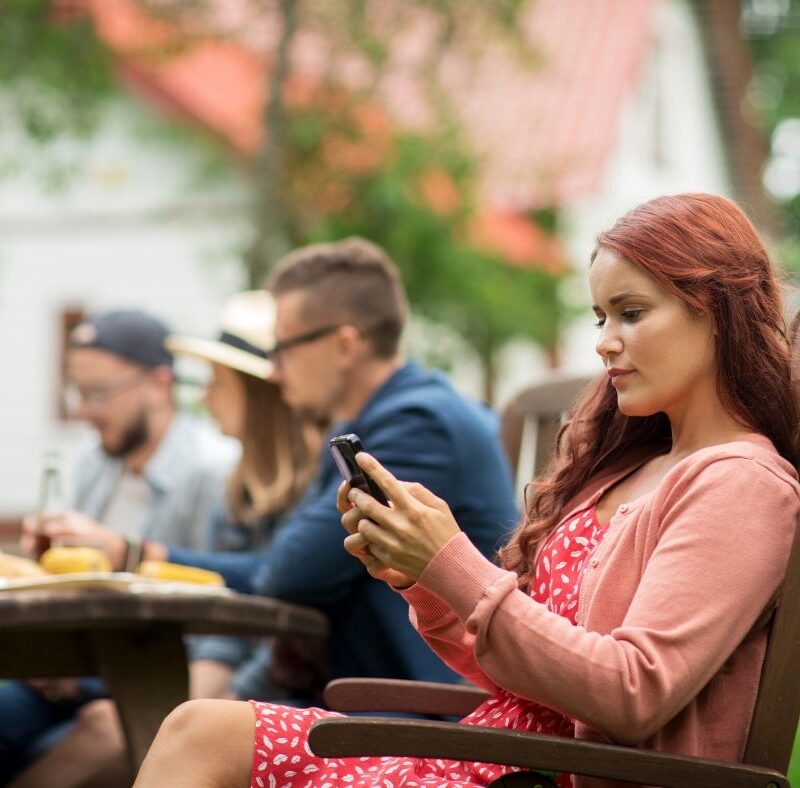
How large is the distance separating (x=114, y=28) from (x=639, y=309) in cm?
1119

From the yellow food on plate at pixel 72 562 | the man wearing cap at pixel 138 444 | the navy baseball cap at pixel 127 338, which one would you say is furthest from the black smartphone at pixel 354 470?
the navy baseball cap at pixel 127 338

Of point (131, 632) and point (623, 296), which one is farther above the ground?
point (623, 296)

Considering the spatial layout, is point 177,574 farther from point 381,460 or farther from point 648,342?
point 648,342

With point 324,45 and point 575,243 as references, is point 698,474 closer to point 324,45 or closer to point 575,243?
point 324,45

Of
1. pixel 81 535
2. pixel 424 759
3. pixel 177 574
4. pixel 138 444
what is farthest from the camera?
pixel 138 444

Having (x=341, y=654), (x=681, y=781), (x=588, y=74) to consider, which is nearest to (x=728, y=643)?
(x=681, y=781)

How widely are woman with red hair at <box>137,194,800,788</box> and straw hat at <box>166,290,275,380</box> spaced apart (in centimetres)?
248

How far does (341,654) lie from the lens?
4.08 m

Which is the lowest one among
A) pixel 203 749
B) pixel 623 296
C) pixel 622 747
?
pixel 203 749

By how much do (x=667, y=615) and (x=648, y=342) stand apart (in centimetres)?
43

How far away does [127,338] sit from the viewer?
6066 millimetres

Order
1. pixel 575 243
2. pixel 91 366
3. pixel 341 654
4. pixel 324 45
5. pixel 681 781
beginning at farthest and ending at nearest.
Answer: pixel 575 243, pixel 324 45, pixel 91 366, pixel 341 654, pixel 681 781

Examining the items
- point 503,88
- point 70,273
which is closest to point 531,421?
point 503,88

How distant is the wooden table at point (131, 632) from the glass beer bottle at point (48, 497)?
566 millimetres
